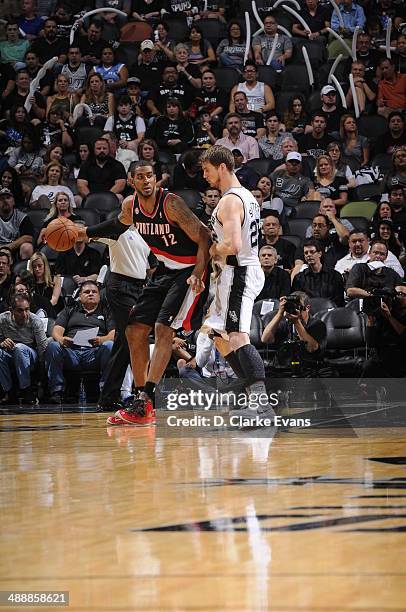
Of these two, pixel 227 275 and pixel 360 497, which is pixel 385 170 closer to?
pixel 227 275

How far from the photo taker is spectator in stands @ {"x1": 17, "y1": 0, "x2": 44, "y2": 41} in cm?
1416

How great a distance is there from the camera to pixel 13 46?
13758 millimetres

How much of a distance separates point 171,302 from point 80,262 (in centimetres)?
379

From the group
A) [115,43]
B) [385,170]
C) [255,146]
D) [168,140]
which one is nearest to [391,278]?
[385,170]

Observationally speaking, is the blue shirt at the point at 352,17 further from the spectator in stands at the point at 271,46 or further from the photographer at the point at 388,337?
the photographer at the point at 388,337

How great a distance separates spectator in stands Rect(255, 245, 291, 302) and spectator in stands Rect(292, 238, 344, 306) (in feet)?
0.48

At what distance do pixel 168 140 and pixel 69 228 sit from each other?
515cm

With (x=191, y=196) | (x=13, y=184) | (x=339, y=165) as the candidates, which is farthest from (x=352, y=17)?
(x=13, y=184)

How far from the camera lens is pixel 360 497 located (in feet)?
11.5

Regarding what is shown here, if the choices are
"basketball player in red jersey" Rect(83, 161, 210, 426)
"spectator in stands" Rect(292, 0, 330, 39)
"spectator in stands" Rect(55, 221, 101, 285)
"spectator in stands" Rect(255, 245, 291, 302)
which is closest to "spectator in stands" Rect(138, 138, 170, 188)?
"spectator in stands" Rect(55, 221, 101, 285)

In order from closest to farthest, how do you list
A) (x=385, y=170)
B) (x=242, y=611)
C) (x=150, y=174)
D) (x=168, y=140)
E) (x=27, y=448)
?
(x=242, y=611)
(x=27, y=448)
(x=150, y=174)
(x=385, y=170)
(x=168, y=140)

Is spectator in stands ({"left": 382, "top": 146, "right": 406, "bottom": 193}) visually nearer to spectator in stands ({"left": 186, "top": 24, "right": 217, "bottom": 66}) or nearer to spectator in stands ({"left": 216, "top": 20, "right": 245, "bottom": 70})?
spectator in stands ({"left": 216, "top": 20, "right": 245, "bottom": 70})

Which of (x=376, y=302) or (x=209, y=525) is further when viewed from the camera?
(x=376, y=302)

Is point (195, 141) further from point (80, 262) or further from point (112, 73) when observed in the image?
point (80, 262)
